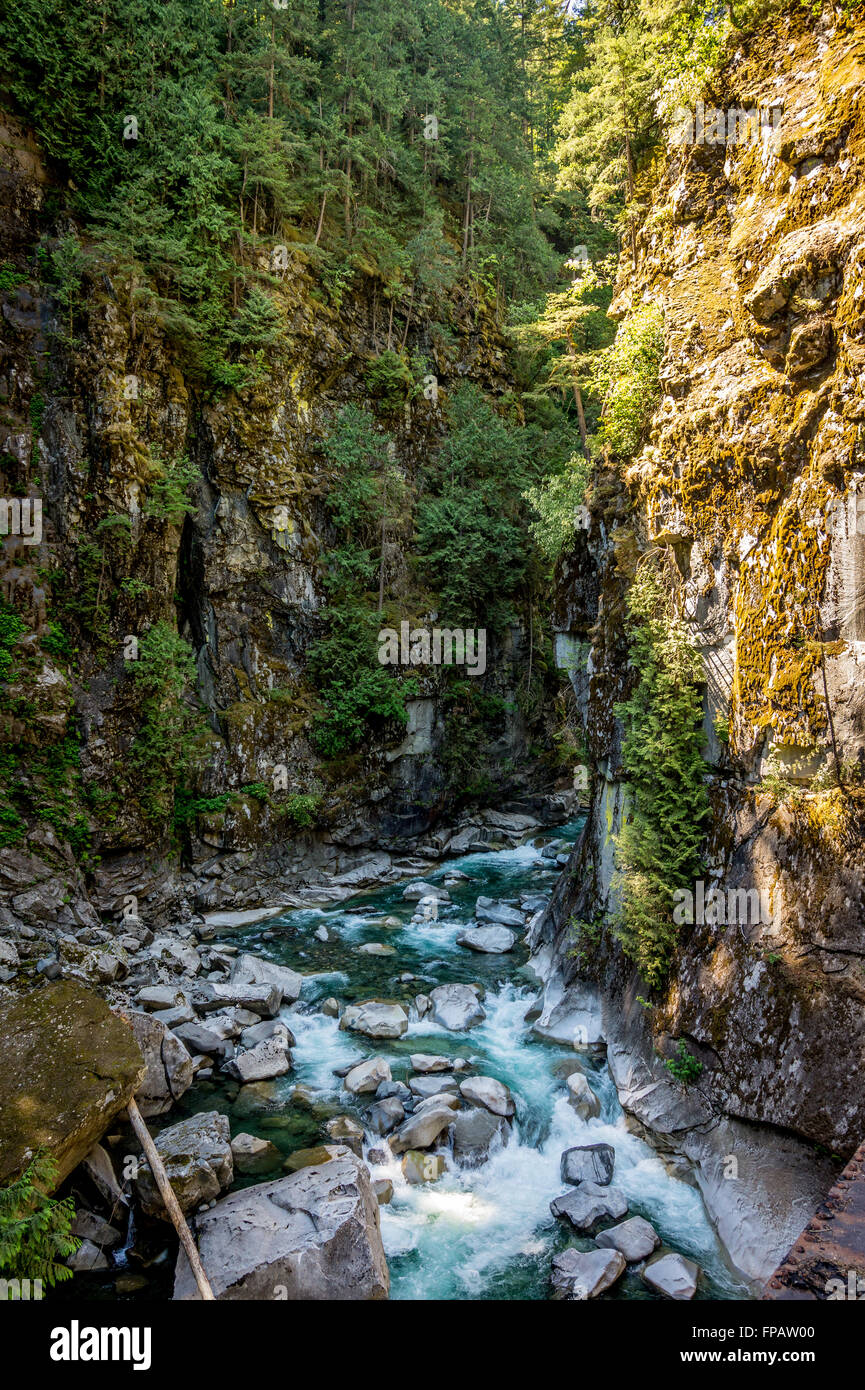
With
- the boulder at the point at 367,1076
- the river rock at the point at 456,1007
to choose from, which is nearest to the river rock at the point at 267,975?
the river rock at the point at 456,1007

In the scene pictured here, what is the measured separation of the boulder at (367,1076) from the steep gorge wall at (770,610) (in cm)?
330

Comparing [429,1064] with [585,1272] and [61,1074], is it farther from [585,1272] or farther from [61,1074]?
[61,1074]

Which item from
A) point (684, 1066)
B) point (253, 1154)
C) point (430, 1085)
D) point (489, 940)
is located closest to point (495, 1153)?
point (430, 1085)

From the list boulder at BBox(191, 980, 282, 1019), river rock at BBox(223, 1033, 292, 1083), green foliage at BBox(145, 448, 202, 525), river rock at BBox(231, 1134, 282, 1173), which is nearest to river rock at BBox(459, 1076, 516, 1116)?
river rock at BBox(231, 1134, 282, 1173)

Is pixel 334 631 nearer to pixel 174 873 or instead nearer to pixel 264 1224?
pixel 174 873

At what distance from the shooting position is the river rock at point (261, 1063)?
966 centimetres

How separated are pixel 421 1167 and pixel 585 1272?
7.09ft

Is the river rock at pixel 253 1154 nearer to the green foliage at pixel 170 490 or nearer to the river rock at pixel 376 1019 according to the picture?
Answer: the river rock at pixel 376 1019

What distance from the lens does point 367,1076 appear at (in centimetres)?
948

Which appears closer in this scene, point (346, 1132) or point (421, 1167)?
point (421, 1167)

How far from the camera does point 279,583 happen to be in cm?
1766

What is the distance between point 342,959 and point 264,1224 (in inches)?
283

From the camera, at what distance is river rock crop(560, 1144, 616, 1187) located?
7785 mm

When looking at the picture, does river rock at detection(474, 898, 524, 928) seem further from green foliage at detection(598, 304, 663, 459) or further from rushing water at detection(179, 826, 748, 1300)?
green foliage at detection(598, 304, 663, 459)
